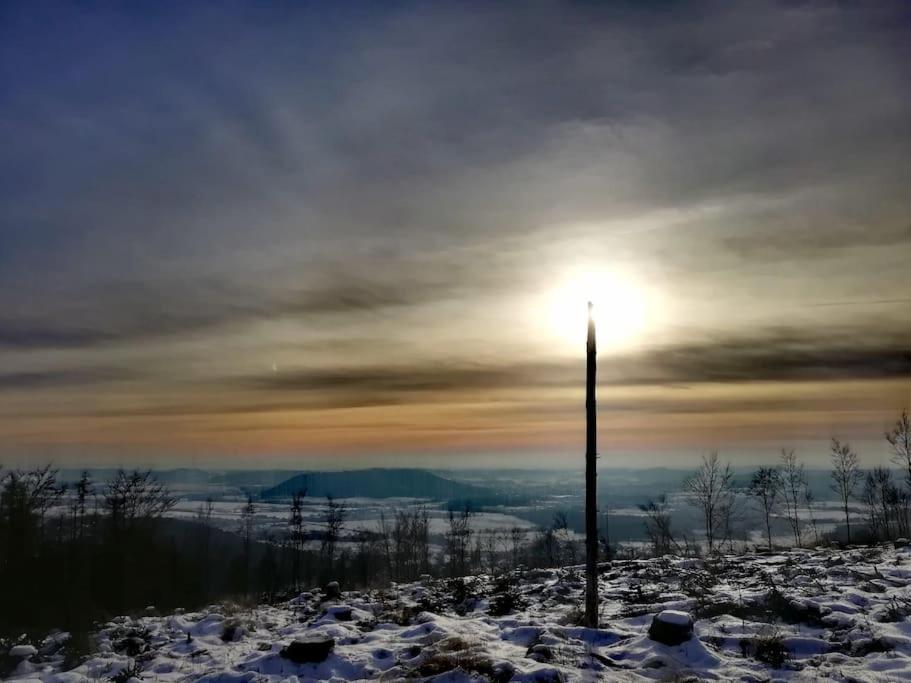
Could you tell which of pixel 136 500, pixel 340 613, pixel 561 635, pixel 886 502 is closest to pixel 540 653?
pixel 561 635

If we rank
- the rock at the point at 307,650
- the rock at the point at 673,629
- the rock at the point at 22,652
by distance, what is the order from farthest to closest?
the rock at the point at 22,652, the rock at the point at 307,650, the rock at the point at 673,629

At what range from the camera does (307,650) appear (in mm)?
13320

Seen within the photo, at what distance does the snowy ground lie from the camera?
1145 centimetres

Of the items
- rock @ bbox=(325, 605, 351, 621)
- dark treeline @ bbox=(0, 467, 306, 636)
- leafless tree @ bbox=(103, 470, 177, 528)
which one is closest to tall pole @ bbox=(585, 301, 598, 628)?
rock @ bbox=(325, 605, 351, 621)

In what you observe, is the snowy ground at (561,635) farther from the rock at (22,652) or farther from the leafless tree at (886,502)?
the leafless tree at (886,502)

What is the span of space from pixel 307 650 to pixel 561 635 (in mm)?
6360

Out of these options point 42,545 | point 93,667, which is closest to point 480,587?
point 93,667

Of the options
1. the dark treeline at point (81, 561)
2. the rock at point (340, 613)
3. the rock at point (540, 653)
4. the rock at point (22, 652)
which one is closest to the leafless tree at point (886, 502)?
the rock at point (340, 613)

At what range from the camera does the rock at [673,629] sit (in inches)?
497

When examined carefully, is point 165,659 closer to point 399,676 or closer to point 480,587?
point 399,676

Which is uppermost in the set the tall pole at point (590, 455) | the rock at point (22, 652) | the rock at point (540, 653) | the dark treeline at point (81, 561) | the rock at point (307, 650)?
the tall pole at point (590, 455)

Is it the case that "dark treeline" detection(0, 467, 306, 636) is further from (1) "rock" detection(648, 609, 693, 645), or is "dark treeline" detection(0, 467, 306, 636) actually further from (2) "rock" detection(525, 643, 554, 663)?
(1) "rock" detection(648, 609, 693, 645)

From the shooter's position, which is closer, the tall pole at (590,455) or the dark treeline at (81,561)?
the tall pole at (590,455)

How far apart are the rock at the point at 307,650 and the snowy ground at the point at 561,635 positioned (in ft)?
0.62
